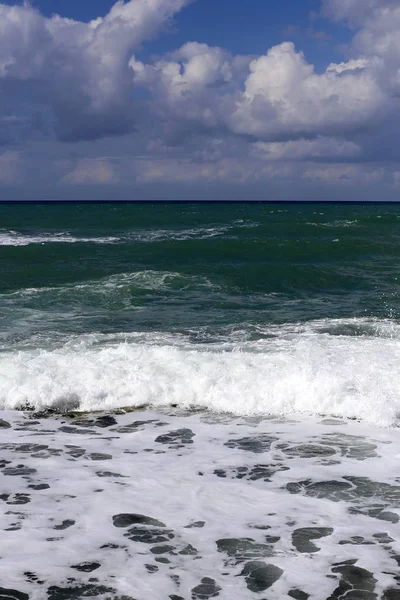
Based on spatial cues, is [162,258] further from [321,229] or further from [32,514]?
[32,514]

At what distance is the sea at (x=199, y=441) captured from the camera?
6.09 meters

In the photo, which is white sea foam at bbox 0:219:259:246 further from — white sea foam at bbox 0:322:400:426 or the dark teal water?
white sea foam at bbox 0:322:400:426

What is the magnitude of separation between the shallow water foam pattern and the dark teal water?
20.7ft

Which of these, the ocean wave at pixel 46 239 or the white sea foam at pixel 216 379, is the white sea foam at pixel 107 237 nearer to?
the ocean wave at pixel 46 239

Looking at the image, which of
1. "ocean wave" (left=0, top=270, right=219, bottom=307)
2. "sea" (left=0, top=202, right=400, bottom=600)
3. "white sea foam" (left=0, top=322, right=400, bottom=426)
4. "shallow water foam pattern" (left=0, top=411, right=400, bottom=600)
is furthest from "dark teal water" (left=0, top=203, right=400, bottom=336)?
"shallow water foam pattern" (left=0, top=411, right=400, bottom=600)

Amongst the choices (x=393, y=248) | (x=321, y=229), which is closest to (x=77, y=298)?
(x=393, y=248)

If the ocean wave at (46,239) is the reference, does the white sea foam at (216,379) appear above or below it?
below

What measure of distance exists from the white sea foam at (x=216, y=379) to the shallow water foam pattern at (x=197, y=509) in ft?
2.61

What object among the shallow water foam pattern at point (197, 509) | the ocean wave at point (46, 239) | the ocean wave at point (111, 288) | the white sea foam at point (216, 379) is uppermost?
the ocean wave at point (46, 239)

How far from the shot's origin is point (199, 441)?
953 cm

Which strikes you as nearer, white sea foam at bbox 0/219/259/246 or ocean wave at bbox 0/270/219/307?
ocean wave at bbox 0/270/219/307

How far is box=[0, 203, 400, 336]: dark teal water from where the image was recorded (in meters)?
17.5

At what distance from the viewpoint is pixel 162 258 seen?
29641 mm

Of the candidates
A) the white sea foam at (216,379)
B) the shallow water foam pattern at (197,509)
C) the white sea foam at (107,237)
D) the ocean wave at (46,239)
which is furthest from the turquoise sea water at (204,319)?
the white sea foam at (107,237)
